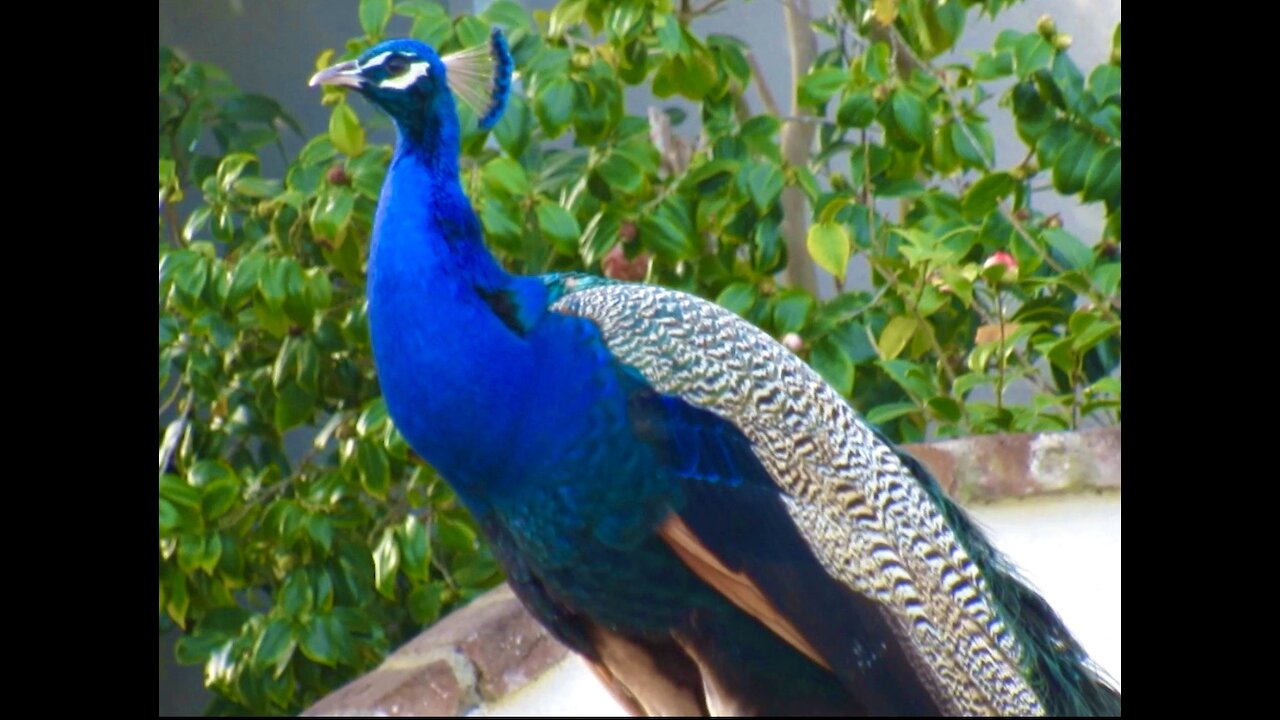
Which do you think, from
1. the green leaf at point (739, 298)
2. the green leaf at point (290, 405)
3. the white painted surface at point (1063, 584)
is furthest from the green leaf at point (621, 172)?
the white painted surface at point (1063, 584)

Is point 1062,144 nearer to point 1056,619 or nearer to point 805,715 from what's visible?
point 1056,619

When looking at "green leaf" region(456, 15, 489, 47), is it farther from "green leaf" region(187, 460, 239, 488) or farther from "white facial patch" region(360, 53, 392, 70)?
"green leaf" region(187, 460, 239, 488)

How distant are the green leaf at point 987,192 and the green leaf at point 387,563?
843mm

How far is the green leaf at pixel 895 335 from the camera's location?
211 cm

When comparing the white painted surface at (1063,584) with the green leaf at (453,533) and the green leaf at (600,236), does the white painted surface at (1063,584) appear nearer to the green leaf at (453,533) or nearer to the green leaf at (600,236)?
the green leaf at (453,533)

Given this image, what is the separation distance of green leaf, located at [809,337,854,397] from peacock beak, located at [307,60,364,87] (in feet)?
2.50

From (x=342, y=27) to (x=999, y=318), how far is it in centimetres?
93

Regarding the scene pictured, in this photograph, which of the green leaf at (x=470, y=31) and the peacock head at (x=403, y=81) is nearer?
the peacock head at (x=403, y=81)

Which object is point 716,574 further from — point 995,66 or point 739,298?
point 995,66
